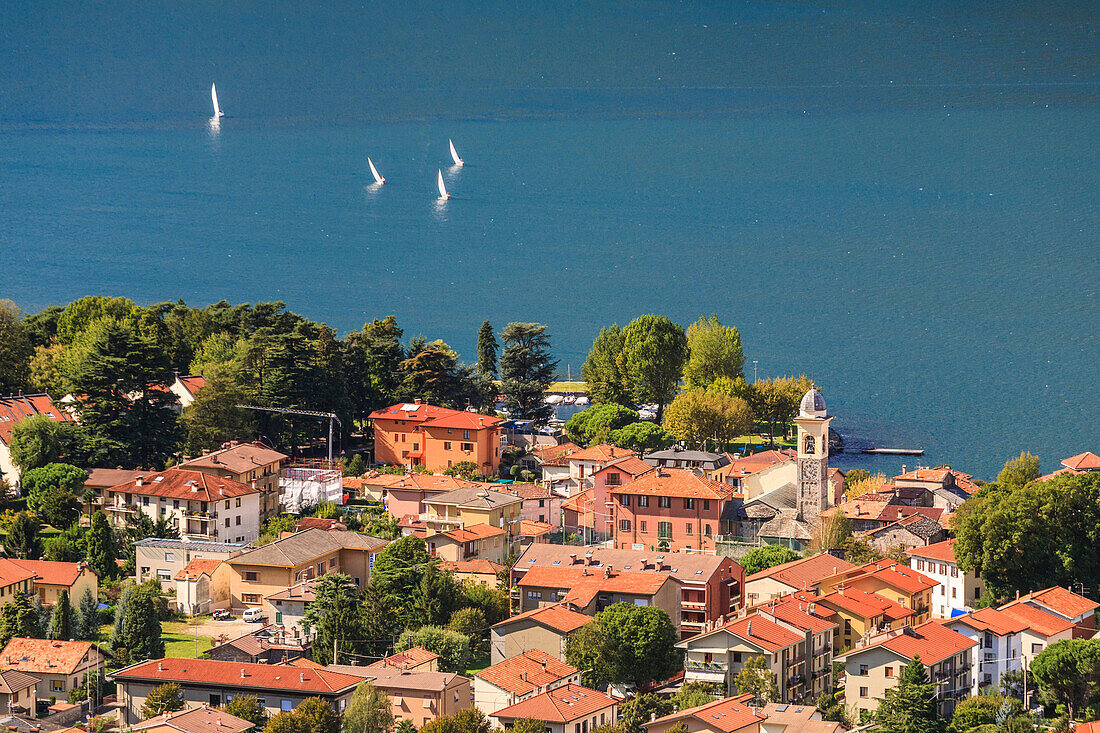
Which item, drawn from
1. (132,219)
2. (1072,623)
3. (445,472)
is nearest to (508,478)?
(445,472)

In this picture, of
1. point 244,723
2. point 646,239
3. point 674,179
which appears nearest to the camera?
point 244,723

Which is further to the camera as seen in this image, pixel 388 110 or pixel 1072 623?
pixel 388 110

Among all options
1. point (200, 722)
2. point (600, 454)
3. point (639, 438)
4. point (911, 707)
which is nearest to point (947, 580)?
point (911, 707)

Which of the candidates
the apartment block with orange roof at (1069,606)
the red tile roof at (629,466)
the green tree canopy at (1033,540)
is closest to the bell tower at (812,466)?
the red tile roof at (629,466)

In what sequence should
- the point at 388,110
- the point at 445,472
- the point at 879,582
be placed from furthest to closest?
1. the point at 388,110
2. the point at 445,472
3. the point at 879,582

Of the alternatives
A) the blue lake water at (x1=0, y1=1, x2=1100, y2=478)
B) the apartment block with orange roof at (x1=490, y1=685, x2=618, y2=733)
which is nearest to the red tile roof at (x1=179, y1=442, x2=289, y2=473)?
the apartment block with orange roof at (x1=490, y1=685, x2=618, y2=733)

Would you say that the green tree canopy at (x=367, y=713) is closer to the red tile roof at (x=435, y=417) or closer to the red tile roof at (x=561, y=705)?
the red tile roof at (x=561, y=705)

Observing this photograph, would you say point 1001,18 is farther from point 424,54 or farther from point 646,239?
point 646,239
